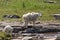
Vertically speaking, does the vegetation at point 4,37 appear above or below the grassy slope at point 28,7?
below

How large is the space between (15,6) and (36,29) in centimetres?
1261

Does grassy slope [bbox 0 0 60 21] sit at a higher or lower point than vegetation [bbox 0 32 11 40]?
higher

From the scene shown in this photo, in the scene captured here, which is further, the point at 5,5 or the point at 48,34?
the point at 5,5

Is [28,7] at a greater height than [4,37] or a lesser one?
greater

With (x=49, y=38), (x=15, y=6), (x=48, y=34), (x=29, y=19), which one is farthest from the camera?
(x=15, y=6)

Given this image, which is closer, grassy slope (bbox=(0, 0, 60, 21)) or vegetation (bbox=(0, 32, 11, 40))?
vegetation (bbox=(0, 32, 11, 40))

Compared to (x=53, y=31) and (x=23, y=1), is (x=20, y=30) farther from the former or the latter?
(x=23, y=1)

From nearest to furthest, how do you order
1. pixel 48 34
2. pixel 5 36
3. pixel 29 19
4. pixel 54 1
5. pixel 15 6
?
pixel 5 36 < pixel 48 34 < pixel 29 19 < pixel 15 6 < pixel 54 1

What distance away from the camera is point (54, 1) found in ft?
116

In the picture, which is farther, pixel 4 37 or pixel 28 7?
pixel 28 7

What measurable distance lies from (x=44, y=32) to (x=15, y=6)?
41.9 feet

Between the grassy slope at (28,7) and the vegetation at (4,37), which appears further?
the grassy slope at (28,7)

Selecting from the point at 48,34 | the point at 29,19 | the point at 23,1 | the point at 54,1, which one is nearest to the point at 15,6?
the point at 23,1

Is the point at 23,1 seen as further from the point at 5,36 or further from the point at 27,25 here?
the point at 5,36
